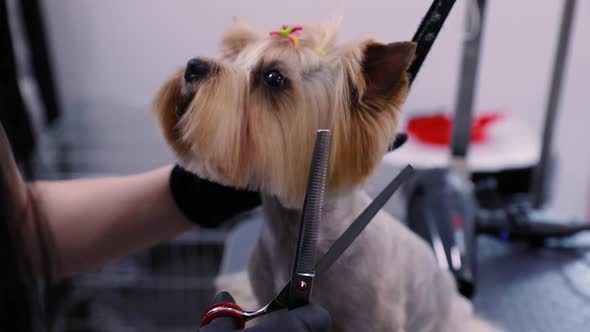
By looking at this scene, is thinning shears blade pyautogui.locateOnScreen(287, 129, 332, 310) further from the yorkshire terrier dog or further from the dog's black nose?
the dog's black nose

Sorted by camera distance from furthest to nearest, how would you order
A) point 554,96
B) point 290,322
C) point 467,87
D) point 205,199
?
point 554,96, point 467,87, point 205,199, point 290,322

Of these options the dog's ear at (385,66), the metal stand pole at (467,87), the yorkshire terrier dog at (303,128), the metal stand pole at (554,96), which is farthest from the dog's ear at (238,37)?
the metal stand pole at (554,96)

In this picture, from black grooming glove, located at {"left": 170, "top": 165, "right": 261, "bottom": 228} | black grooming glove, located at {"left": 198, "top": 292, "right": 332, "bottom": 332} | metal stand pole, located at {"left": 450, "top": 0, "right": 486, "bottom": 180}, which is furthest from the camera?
metal stand pole, located at {"left": 450, "top": 0, "right": 486, "bottom": 180}

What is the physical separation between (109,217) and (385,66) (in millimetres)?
422

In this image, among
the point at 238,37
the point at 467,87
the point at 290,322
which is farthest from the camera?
the point at 467,87

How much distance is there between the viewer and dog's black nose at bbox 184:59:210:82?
1.51ft

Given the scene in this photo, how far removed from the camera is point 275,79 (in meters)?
0.46

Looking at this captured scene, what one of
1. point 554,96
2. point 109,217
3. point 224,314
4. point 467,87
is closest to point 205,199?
point 109,217

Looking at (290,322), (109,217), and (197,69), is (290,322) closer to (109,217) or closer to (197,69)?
(197,69)

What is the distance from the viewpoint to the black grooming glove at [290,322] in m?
0.38

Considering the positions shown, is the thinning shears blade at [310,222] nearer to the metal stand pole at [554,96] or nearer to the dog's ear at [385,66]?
the dog's ear at [385,66]

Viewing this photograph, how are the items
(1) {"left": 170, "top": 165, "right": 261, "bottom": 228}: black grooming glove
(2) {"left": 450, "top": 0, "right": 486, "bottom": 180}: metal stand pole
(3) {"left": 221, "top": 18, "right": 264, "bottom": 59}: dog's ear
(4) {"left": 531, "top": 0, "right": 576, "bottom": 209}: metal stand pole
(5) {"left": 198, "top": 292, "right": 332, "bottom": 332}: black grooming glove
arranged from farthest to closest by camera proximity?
(4) {"left": 531, "top": 0, "right": 576, "bottom": 209}: metal stand pole → (2) {"left": 450, "top": 0, "right": 486, "bottom": 180}: metal stand pole → (1) {"left": 170, "top": 165, "right": 261, "bottom": 228}: black grooming glove → (3) {"left": 221, "top": 18, "right": 264, "bottom": 59}: dog's ear → (5) {"left": 198, "top": 292, "right": 332, "bottom": 332}: black grooming glove

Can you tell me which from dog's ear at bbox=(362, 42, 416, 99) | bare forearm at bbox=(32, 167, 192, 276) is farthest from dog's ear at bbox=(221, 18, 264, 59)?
bare forearm at bbox=(32, 167, 192, 276)

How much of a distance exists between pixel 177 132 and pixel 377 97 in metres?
0.20
